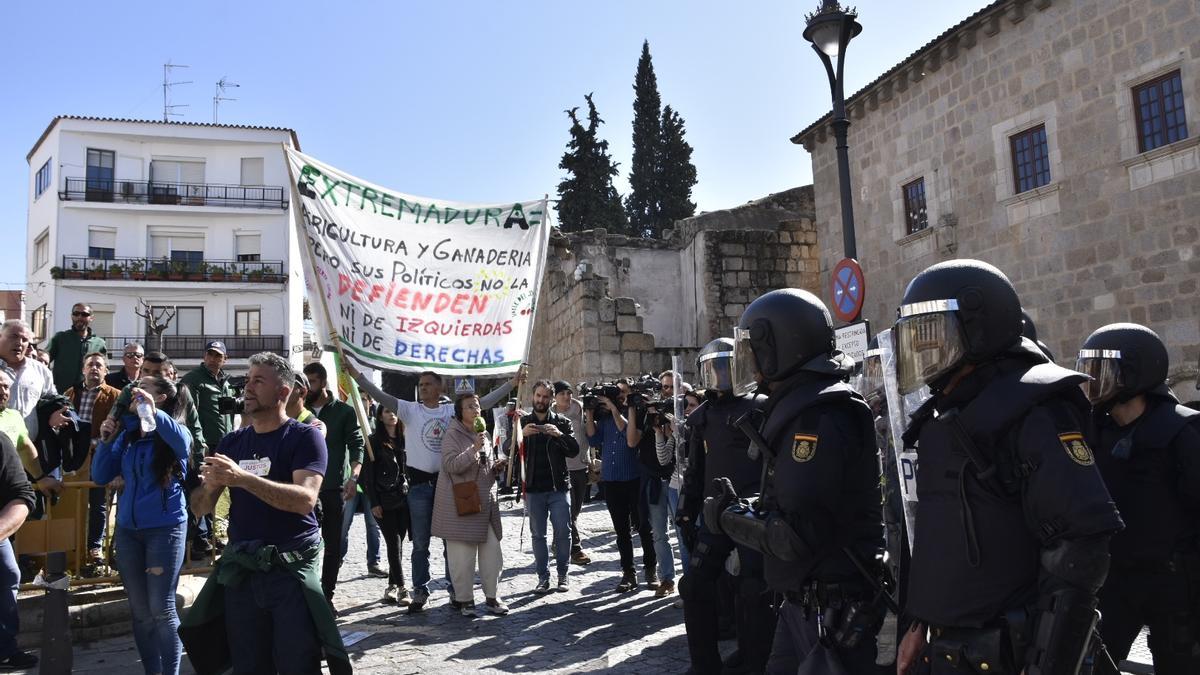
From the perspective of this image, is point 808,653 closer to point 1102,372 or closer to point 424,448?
point 1102,372

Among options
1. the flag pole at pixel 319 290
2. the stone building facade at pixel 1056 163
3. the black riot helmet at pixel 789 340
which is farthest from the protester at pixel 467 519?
the stone building facade at pixel 1056 163

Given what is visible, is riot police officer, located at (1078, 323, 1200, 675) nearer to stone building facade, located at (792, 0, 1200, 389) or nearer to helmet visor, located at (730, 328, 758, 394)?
helmet visor, located at (730, 328, 758, 394)

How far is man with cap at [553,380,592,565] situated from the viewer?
30.2 feet

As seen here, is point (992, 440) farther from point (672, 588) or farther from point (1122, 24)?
point (1122, 24)

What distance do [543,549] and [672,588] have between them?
1217 millimetres

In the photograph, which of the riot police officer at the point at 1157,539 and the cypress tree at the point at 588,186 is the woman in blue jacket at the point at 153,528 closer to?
the riot police officer at the point at 1157,539

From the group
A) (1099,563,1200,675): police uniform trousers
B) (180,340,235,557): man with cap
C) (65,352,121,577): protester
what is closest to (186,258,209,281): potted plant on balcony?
(65,352,121,577): protester

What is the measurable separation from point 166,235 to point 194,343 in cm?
535

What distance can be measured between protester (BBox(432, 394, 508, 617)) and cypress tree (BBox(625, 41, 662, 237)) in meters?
35.5

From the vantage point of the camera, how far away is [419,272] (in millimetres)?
7023

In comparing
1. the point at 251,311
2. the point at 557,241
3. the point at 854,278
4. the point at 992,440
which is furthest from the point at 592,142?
the point at 992,440

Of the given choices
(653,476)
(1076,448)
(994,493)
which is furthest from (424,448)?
(1076,448)

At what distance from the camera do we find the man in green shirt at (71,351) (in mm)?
9125

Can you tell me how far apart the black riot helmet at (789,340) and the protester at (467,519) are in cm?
403
